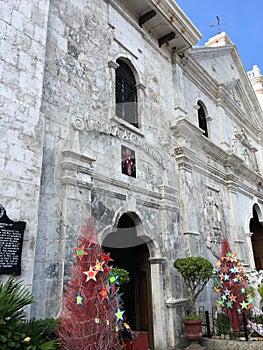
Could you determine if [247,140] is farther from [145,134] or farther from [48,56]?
[48,56]

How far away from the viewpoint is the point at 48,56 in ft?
20.1

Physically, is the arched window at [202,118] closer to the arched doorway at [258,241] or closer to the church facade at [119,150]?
the church facade at [119,150]

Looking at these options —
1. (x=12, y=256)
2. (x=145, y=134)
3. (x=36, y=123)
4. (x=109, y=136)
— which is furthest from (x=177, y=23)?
(x=12, y=256)

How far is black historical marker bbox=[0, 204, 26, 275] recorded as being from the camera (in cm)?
425

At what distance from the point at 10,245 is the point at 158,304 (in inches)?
169

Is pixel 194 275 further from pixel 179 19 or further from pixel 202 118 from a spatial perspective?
pixel 179 19

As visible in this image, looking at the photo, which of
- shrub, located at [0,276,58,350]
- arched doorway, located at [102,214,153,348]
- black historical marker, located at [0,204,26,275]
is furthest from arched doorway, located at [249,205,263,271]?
shrub, located at [0,276,58,350]

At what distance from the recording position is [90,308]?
383 cm

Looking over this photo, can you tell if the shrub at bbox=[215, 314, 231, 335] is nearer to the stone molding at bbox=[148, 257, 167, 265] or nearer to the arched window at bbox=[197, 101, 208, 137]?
the stone molding at bbox=[148, 257, 167, 265]

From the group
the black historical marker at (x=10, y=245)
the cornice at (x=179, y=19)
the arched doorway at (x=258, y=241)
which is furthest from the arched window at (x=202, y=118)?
the black historical marker at (x=10, y=245)

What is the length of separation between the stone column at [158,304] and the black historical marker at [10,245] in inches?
156

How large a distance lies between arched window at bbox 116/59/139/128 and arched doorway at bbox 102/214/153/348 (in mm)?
2613

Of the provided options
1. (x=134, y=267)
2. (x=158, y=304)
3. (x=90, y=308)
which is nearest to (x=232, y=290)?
(x=158, y=304)

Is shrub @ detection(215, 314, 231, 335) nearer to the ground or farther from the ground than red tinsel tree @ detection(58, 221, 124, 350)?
nearer to the ground
